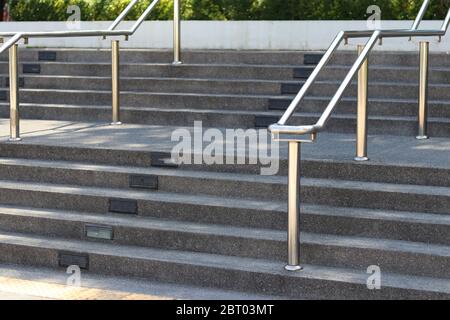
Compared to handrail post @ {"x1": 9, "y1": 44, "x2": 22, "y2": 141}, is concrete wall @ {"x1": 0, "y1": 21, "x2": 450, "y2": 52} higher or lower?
higher

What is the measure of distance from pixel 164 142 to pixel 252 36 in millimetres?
3381

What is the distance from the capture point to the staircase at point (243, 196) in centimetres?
689

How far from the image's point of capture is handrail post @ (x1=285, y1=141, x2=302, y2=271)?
6.55 metres

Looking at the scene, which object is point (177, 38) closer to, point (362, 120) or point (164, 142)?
point (164, 142)

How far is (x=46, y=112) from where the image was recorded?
11.1 meters

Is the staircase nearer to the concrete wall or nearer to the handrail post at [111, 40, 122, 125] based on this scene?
the handrail post at [111, 40, 122, 125]

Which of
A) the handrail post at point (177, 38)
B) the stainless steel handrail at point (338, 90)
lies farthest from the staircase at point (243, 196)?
the stainless steel handrail at point (338, 90)

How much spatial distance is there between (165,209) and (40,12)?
25.1 feet

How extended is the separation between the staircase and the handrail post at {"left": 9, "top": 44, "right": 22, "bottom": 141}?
0.44 ft

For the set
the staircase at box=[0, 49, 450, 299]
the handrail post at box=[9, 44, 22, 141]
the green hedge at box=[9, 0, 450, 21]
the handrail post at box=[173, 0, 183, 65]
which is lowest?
the staircase at box=[0, 49, 450, 299]

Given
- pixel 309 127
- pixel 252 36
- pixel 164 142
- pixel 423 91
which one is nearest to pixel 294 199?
pixel 309 127

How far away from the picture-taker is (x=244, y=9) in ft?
42.4

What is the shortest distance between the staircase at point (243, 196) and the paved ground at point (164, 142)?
0.07 ft

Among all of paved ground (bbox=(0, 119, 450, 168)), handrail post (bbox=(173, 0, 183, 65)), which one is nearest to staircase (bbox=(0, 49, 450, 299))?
paved ground (bbox=(0, 119, 450, 168))
